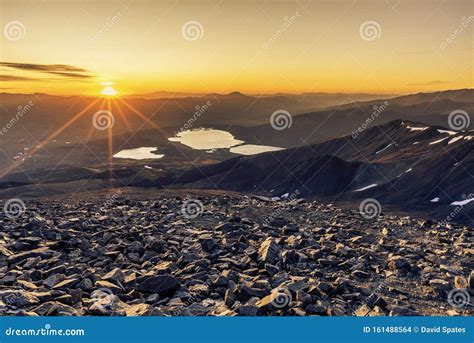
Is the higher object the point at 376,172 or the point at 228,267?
the point at 376,172

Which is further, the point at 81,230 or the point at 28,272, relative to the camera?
the point at 81,230

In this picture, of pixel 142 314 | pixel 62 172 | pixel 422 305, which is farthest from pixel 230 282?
pixel 62 172

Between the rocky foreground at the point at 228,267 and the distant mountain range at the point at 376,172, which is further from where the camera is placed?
the distant mountain range at the point at 376,172

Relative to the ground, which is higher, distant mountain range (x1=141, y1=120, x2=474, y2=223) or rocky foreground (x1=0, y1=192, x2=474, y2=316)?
distant mountain range (x1=141, y1=120, x2=474, y2=223)

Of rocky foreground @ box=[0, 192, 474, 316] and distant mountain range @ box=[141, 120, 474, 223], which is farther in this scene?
distant mountain range @ box=[141, 120, 474, 223]

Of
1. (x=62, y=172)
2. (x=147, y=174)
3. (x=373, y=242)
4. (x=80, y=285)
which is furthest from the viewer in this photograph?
(x=62, y=172)

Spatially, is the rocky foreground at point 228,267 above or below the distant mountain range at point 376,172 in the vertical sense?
below

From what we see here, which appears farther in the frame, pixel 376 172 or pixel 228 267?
pixel 376 172

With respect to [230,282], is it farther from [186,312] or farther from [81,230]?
[81,230]
